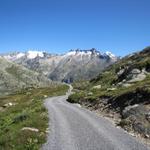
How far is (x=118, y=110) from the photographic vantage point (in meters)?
43.2

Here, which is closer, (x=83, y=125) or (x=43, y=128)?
(x=43, y=128)

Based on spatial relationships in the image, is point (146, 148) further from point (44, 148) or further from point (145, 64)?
point (145, 64)

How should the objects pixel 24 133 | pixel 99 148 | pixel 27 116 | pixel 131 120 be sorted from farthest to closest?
pixel 27 116 < pixel 131 120 < pixel 24 133 < pixel 99 148

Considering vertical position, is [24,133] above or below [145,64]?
below

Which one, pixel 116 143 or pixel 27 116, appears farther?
pixel 27 116

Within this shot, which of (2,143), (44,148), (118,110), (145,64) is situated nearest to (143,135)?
(44,148)

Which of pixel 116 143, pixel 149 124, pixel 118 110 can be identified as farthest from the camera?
pixel 118 110

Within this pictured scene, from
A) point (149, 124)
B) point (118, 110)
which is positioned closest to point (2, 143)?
point (149, 124)

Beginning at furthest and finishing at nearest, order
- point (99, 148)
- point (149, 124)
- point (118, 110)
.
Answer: point (118, 110)
point (149, 124)
point (99, 148)

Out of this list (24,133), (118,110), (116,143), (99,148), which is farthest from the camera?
(118,110)

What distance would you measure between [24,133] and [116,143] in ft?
25.4

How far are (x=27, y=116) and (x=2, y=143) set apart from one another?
15.1 meters

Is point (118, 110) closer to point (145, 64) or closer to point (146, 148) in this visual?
point (146, 148)

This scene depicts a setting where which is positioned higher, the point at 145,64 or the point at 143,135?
the point at 145,64
